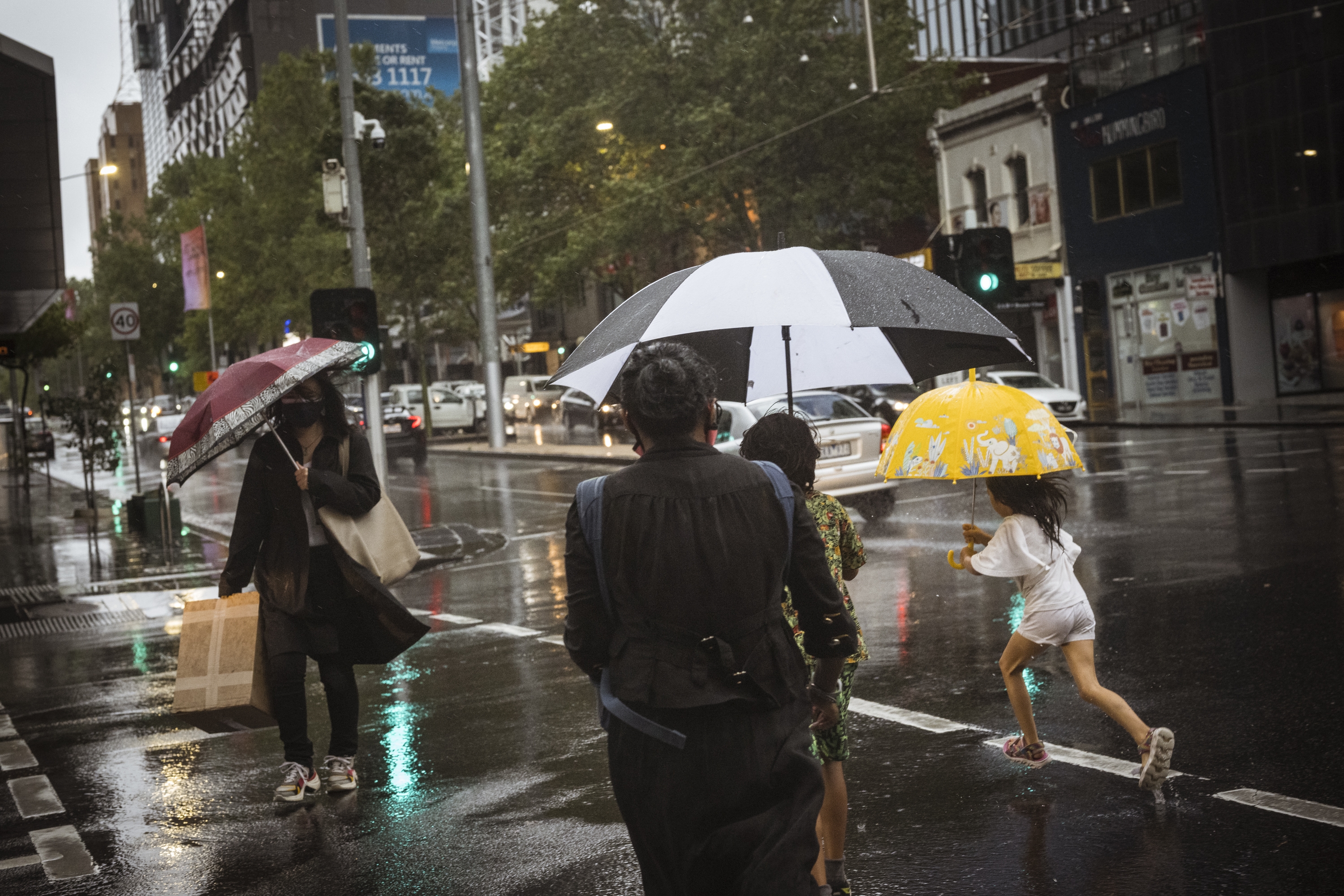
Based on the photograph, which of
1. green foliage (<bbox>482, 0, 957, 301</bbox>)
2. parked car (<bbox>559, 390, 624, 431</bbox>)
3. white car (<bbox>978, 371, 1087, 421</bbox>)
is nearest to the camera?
white car (<bbox>978, 371, 1087, 421</bbox>)

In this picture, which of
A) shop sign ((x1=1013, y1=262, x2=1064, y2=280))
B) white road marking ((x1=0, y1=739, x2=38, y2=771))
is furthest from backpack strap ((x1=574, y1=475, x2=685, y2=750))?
shop sign ((x1=1013, y1=262, x2=1064, y2=280))

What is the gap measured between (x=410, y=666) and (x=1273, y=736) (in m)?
5.27

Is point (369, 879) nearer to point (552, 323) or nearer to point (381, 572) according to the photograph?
point (381, 572)

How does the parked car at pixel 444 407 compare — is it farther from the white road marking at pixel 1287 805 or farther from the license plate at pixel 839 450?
the white road marking at pixel 1287 805

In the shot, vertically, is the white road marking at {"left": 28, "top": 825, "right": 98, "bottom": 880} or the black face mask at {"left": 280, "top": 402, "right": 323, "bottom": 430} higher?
the black face mask at {"left": 280, "top": 402, "right": 323, "bottom": 430}

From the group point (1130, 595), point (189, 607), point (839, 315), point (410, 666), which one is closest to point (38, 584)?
point (410, 666)

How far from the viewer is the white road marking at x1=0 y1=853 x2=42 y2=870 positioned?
5.29 m

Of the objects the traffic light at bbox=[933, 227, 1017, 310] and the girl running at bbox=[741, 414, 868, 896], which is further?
the traffic light at bbox=[933, 227, 1017, 310]

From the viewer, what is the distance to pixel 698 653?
3.12 m

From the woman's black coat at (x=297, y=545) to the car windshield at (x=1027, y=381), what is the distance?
26.3 m

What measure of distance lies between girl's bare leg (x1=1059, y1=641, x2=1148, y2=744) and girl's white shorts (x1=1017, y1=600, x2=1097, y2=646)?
37 mm

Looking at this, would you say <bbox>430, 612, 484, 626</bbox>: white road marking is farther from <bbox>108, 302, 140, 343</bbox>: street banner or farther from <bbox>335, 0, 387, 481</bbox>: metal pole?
<bbox>108, 302, 140, 343</bbox>: street banner

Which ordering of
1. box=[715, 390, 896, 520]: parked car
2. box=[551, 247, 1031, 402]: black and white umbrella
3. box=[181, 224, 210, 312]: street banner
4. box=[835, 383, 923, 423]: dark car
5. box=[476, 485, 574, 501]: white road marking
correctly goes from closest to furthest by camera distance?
1. box=[551, 247, 1031, 402]: black and white umbrella
2. box=[715, 390, 896, 520]: parked car
3. box=[476, 485, 574, 501]: white road marking
4. box=[835, 383, 923, 423]: dark car
5. box=[181, 224, 210, 312]: street banner

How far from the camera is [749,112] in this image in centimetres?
3744
